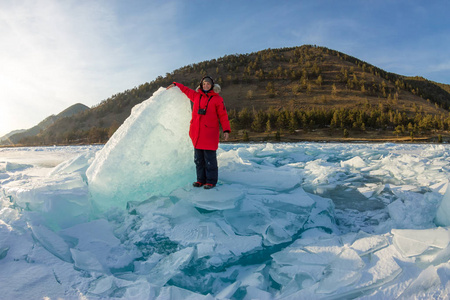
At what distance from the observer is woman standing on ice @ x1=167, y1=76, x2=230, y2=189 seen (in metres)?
2.93

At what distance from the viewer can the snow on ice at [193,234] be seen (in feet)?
4.28

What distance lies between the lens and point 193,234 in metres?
1.97

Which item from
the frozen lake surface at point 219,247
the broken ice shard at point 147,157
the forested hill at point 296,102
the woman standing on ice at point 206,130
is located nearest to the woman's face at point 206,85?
the woman standing on ice at point 206,130

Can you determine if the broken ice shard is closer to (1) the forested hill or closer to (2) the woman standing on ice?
(2) the woman standing on ice

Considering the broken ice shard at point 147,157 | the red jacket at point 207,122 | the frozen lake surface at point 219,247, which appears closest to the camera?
the frozen lake surface at point 219,247

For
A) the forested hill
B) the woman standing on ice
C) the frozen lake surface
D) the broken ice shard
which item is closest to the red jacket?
the woman standing on ice

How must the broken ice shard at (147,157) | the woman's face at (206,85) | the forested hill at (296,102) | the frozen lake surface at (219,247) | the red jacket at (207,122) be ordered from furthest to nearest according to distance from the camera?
the forested hill at (296,102), the woman's face at (206,85), the red jacket at (207,122), the broken ice shard at (147,157), the frozen lake surface at (219,247)

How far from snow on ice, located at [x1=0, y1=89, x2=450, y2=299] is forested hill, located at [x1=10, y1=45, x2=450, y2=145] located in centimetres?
2240

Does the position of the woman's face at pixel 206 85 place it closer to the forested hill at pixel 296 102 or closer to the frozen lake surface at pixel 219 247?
the frozen lake surface at pixel 219 247

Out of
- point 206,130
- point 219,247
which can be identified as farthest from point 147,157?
point 219,247

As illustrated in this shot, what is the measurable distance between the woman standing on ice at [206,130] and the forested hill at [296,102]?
72.5 ft

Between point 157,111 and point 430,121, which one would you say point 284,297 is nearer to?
point 157,111

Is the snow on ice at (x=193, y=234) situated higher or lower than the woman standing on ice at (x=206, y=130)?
lower

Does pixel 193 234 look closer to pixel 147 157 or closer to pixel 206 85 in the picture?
pixel 147 157
